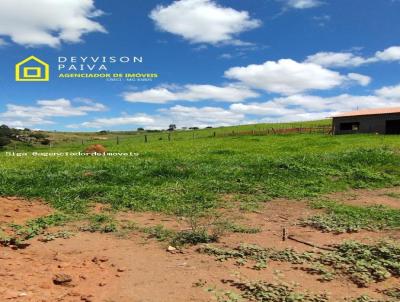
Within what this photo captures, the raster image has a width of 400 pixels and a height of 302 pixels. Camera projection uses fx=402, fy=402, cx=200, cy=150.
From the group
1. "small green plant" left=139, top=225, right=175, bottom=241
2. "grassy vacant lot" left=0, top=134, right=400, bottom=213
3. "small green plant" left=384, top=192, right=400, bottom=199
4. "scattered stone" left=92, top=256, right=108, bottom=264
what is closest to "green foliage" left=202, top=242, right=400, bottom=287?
"small green plant" left=139, top=225, right=175, bottom=241

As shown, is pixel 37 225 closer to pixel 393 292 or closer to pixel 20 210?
pixel 20 210

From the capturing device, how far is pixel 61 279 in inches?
266

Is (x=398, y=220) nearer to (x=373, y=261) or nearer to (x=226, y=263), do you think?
(x=373, y=261)

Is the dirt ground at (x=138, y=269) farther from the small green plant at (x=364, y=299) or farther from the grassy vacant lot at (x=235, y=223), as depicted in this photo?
the small green plant at (x=364, y=299)

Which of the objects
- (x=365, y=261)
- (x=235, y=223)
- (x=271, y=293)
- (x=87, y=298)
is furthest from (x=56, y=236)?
(x=365, y=261)

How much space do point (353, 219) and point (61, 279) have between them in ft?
26.4

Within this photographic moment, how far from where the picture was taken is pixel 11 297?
19.8ft

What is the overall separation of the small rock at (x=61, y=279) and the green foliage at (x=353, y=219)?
6493mm

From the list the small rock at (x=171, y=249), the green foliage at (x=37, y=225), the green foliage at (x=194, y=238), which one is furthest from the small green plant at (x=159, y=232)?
the green foliage at (x=37, y=225)

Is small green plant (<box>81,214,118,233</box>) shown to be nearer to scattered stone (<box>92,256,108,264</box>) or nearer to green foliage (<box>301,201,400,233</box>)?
scattered stone (<box>92,256,108,264</box>)

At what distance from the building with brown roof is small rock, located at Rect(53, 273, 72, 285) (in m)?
49.5

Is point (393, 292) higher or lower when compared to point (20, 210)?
lower

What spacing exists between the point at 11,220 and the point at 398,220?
35.4ft

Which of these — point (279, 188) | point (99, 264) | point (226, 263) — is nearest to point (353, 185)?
point (279, 188)
